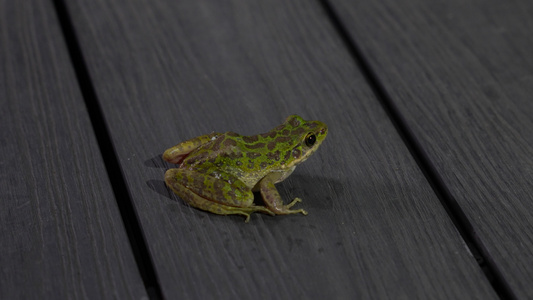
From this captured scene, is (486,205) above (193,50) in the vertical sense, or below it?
below

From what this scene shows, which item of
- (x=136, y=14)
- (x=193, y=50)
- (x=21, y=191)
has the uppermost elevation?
(x=136, y=14)

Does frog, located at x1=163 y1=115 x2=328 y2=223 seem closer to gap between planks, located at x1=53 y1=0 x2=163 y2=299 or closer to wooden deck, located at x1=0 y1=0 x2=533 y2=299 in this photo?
wooden deck, located at x1=0 y1=0 x2=533 y2=299

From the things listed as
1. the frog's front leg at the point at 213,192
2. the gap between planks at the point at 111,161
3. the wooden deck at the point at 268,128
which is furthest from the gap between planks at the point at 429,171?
the gap between planks at the point at 111,161

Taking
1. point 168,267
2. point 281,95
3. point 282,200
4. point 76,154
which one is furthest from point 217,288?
point 281,95

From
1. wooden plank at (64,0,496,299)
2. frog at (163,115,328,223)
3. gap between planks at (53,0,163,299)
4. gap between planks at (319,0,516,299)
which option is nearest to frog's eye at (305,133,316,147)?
frog at (163,115,328,223)

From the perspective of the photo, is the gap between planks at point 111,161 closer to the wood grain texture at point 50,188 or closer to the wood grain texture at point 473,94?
the wood grain texture at point 50,188

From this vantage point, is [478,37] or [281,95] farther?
[478,37]

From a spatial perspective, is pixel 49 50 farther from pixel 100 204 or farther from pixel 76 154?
pixel 100 204
